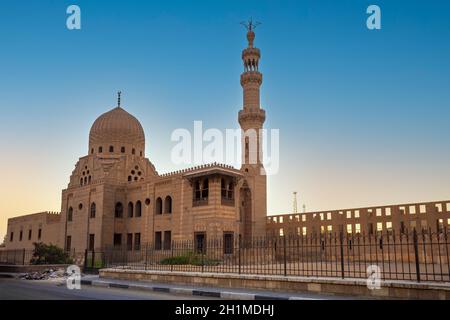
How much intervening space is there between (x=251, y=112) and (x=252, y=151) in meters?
3.58

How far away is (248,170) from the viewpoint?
36844 mm

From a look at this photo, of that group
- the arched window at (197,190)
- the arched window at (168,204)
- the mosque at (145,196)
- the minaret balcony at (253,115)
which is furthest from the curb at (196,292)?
the minaret balcony at (253,115)

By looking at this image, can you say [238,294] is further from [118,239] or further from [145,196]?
[118,239]

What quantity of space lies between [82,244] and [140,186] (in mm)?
7860

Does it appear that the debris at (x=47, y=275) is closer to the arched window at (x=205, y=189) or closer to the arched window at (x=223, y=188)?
the arched window at (x=205, y=189)

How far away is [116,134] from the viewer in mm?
42500

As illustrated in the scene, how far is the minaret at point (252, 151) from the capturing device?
116ft

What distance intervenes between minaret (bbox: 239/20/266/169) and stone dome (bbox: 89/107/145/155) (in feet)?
40.7

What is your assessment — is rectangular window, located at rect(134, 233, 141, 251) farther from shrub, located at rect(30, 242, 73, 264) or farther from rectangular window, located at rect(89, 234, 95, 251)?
shrub, located at rect(30, 242, 73, 264)

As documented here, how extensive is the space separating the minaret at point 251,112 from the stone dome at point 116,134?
40.7 feet

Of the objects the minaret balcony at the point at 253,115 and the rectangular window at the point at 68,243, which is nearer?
the minaret balcony at the point at 253,115
